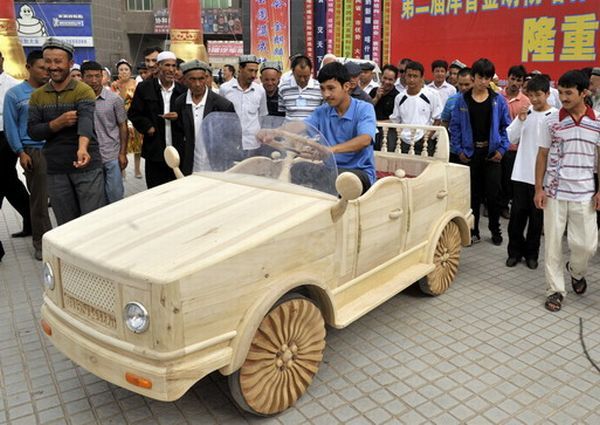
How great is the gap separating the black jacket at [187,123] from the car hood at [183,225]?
1.67 metres

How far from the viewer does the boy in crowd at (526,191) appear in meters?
5.09

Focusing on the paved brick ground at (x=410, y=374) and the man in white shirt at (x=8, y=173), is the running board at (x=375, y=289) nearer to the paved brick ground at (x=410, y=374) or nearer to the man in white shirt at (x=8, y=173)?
the paved brick ground at (x=410, y=374)

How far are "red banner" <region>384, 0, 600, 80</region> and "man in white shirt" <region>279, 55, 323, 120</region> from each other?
15.1 ft

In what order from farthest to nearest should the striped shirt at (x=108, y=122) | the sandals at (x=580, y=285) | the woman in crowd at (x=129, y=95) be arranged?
1. the woman in crowd at (x=129, y=95)
2. the striped shirt at (x=108, y=122)
3. the sandals at (x=580, y=285)

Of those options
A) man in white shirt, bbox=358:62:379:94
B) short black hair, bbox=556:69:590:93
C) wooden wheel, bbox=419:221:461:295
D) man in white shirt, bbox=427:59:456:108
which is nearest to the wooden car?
wooden wheel, bbox=419:221:461:295

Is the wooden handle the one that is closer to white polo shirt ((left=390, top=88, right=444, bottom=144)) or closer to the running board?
the running board

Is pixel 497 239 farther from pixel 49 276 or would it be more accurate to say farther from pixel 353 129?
pixel 49 276

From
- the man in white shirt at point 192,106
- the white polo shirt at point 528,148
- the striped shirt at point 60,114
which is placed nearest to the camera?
the striped shirt at point 60,114

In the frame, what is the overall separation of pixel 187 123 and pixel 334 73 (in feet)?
6.08

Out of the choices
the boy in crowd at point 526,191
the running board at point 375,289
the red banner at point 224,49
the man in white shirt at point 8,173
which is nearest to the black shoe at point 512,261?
the boy in crowd at point 526,191

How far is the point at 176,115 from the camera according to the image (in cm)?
525

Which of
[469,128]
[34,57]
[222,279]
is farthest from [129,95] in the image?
[222,279]

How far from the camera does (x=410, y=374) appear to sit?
11.0 feet

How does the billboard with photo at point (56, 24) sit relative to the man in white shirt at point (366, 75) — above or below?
above
